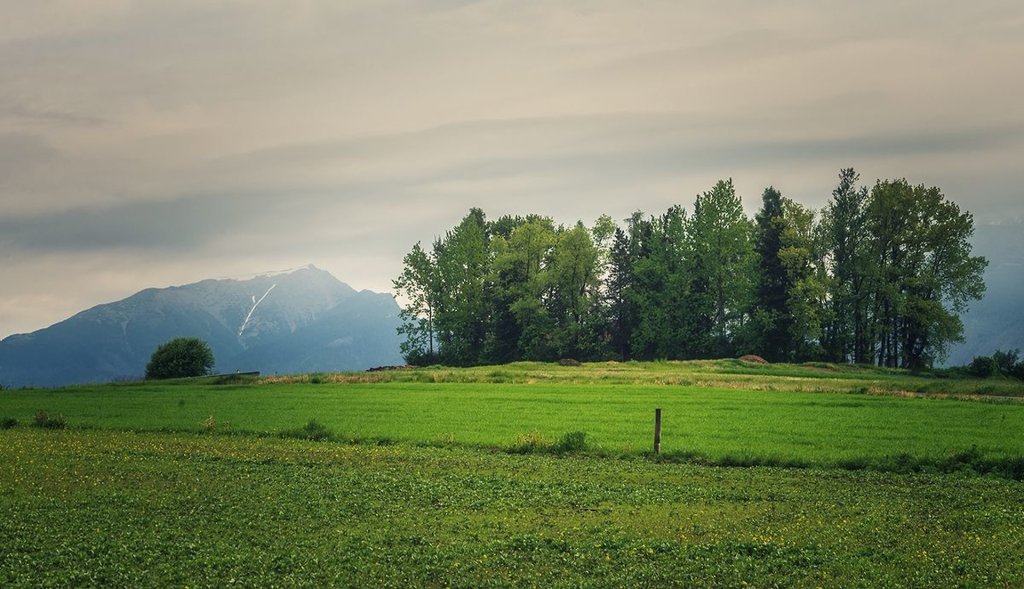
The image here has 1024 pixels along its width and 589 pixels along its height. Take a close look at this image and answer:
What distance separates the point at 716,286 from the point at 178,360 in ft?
237

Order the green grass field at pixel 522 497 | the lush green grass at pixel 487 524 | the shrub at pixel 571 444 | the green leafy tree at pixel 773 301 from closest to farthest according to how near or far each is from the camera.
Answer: the lush green grass at pixel 487 524 < the green grass field at pixel 522 497 < the shrub at pixel 571 444 < the green leafy tree at pixel 773 301

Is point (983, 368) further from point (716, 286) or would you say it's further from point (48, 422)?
point (48, 422)

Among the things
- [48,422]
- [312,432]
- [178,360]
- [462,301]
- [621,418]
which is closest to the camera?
[312,432]

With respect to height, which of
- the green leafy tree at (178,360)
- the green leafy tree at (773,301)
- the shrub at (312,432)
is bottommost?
the shrub at (312,432)

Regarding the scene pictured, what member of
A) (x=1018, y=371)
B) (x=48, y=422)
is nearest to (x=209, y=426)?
(x=48, y=422)

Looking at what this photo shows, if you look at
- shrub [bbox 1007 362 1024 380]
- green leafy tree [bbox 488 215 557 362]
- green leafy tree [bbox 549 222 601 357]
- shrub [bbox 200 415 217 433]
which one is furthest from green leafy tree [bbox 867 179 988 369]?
shrub [bbox 200 415 217 433]

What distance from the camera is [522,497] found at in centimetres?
2652

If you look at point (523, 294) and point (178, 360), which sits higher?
point (523, 294)

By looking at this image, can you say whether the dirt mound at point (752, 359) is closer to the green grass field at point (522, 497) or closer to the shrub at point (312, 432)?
the green grass field at point (522, 497)

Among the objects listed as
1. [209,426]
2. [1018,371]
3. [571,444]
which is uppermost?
[1018,371]

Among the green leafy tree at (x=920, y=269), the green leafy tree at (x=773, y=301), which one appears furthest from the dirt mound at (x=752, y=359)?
the green leafy tree at (x=920, y=269)

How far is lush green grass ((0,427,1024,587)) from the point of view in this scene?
60.7 ft

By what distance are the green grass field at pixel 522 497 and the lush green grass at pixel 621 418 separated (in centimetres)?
24

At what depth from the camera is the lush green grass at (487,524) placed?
18.5 meters
